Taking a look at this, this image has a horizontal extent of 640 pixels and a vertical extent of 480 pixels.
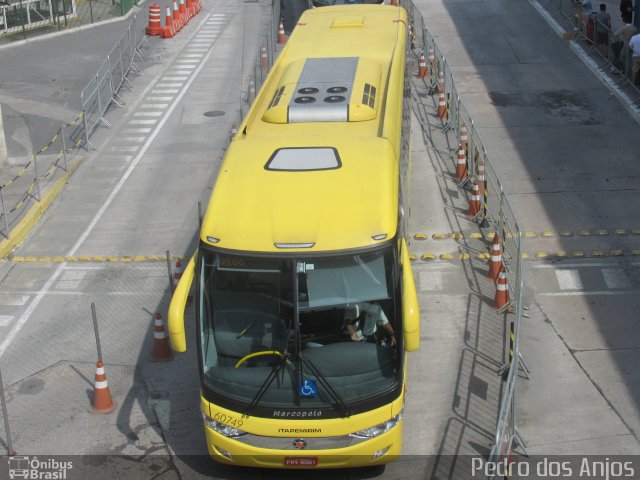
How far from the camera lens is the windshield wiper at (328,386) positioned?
1016 cm

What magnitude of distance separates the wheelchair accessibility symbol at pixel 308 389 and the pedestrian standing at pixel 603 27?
19920mm

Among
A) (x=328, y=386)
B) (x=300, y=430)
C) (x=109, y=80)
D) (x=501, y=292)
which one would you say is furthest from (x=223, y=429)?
(x=109, y=80)

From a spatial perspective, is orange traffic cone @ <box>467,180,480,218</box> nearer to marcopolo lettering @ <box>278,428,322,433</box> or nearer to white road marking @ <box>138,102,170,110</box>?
marcopolo lettering @ <box>278,428,322,433</box>

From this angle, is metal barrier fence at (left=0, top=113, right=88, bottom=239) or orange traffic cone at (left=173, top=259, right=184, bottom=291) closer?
orange traffic cone at (left=173, top=259, right=184, bottom=291)

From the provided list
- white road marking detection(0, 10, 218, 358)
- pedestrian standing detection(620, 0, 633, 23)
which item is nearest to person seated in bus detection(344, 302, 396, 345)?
white road marking detection(0, 10, 218, 358)

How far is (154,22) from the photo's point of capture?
32625 millimetres

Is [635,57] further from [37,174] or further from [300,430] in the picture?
[300,430]

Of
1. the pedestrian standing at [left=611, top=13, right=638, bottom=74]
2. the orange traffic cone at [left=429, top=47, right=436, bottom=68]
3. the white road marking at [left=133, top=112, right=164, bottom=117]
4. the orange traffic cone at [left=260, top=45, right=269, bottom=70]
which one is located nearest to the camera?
the white road marking at [left=133, top=112, right=164, bottom=117]

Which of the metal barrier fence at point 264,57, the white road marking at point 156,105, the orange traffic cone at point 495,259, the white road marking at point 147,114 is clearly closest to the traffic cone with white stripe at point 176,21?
the metal barrier fence at point 264,57

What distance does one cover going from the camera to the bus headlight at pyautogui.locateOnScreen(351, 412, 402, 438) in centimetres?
1031

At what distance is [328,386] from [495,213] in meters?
9.02

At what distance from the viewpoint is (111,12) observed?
3591 centimetres

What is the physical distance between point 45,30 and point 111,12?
3.14 m

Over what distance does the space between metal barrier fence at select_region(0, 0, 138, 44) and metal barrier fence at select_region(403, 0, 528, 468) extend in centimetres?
1146
